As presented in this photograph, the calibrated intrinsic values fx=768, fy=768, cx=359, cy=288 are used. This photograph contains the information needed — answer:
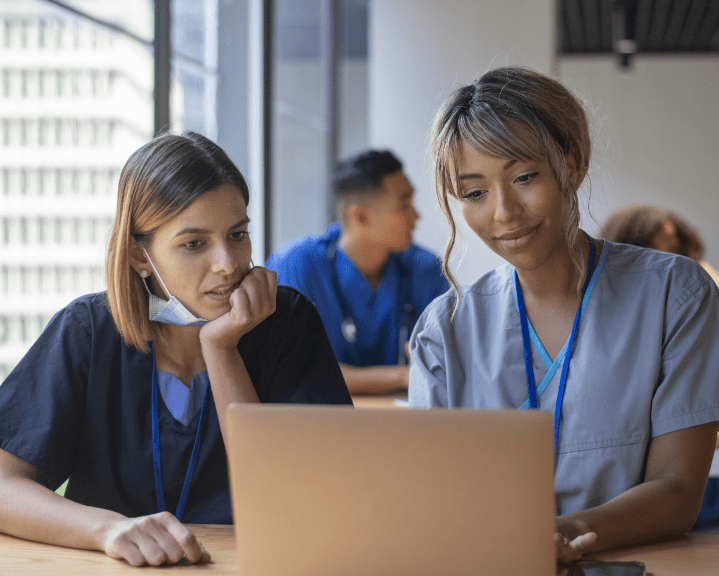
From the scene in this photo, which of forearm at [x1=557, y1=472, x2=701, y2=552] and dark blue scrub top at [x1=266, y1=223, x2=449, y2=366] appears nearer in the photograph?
forearm at [x1=557, y1=472, x2=701, y2=552]

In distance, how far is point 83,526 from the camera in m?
1.18

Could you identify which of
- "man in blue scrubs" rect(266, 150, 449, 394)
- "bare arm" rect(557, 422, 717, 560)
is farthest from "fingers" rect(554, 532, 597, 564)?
"man in blue scrubs" rect(266, 150, 449, 394)

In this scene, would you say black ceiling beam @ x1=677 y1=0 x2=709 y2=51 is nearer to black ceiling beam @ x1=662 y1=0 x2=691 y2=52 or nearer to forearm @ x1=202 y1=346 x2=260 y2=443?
black ceiling beam @ x1=662 y1=0 x2=691 y2=52

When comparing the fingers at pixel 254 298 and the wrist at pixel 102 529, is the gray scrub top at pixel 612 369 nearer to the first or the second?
the fingers at pixel 254 298

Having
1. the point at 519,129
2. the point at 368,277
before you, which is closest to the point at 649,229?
the point at 368,277

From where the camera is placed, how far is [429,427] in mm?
786

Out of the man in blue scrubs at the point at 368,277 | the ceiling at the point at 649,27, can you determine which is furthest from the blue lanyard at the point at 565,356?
the ceiling at the point at 649,27

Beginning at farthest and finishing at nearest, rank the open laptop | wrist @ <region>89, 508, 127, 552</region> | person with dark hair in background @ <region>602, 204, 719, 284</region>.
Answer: person with dark hair in background @ <region>602, 204, 719, 284</region> → wrist @ <region>89, 508, 127, 552</region> → the open laptop

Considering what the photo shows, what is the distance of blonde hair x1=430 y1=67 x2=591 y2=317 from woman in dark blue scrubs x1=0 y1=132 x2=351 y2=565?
1.40 feet

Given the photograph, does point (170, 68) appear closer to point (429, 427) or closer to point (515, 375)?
point (515, 375)

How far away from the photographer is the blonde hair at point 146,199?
1.47 meters

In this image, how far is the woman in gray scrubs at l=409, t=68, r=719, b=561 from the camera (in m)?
1.33

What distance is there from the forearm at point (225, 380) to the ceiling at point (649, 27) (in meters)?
5.71

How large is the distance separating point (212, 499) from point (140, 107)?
1709mm
